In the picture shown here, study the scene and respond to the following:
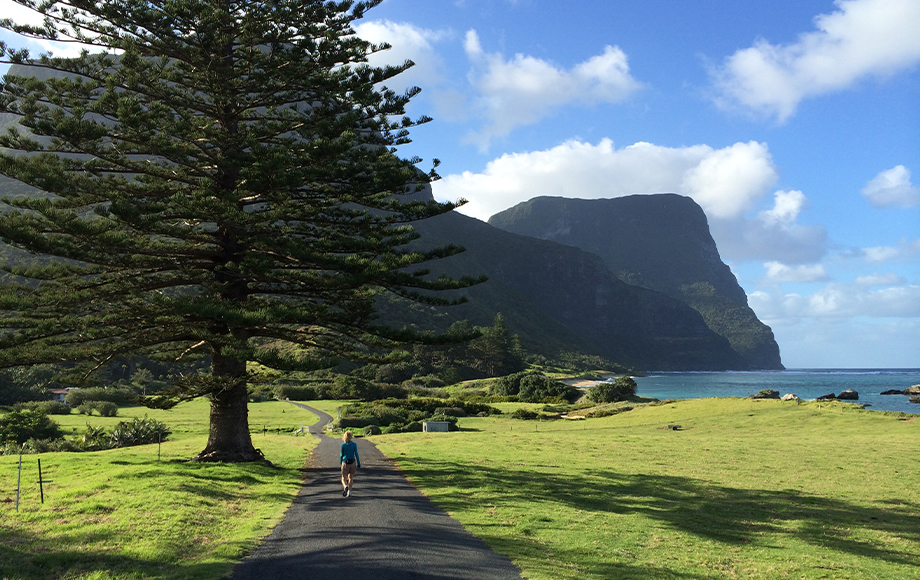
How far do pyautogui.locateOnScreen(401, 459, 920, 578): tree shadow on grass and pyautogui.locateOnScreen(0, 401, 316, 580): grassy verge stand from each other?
399 cm

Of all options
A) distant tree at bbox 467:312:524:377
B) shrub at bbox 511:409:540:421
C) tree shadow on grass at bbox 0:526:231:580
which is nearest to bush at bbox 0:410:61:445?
tree shadow on grass at bbox 0:526:231:580

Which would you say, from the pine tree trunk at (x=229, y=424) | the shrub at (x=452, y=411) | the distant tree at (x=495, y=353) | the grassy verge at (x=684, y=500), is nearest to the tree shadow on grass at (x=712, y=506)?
the grassy verge at (x=684, y=500)

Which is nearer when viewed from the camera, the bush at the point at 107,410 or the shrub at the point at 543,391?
the bush at the point at 107,410

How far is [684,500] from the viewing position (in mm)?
13617

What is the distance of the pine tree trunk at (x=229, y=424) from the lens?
55.8 ft

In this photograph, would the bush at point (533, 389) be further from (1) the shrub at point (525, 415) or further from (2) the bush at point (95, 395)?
(2) the bush at point (95, 395)

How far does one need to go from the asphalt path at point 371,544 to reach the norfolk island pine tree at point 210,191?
419 centimetres

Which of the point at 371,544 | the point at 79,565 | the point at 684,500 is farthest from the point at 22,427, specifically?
the point at 684,500

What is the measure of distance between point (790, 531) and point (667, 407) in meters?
34.8

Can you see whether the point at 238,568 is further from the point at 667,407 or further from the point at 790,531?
the point at 667,407

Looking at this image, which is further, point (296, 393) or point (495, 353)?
point (495, 353)

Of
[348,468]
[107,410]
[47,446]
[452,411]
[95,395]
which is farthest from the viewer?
[95,395]

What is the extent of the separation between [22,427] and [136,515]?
20.0 metres

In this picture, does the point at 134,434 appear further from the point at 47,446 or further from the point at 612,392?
the point at 612,392
